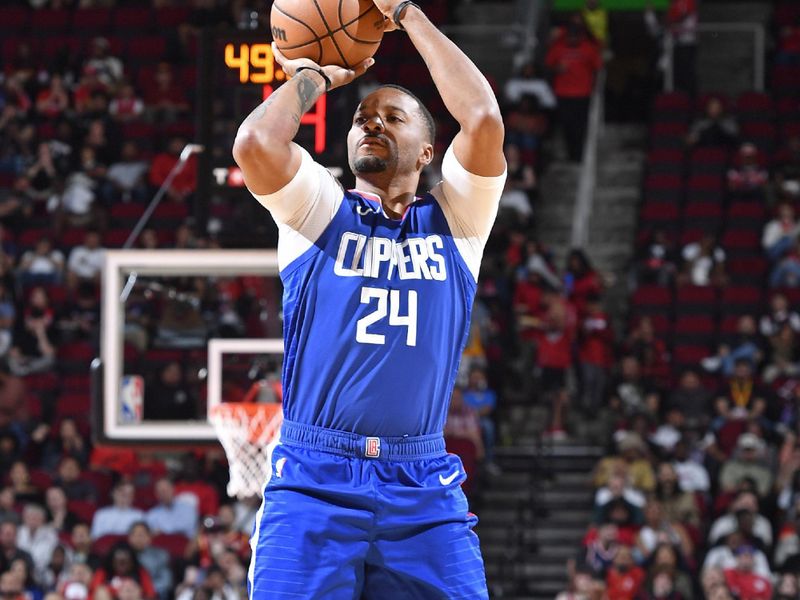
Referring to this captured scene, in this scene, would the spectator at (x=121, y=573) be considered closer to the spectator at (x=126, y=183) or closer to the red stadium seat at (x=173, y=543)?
the red stadium seat at (x=173, y=543)

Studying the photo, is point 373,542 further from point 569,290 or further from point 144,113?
point 144,113

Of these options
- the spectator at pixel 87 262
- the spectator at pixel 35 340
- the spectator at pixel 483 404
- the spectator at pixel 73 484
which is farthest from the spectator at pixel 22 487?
the spectator at pixel 483 404

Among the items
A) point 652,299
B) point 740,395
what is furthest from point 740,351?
point 652,299

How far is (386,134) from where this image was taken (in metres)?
4.64

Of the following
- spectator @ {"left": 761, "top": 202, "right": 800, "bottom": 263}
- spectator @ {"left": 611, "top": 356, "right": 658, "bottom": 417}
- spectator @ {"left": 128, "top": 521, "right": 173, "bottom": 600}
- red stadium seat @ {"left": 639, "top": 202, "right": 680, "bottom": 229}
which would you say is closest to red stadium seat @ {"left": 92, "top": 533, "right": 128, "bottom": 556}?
spectator @ {"left": 128, "top": 521, "right": 173, "bottom": 600}

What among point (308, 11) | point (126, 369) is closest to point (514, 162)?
point (126, 369)

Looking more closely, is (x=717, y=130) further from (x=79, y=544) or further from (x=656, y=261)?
(x=79, y=544)

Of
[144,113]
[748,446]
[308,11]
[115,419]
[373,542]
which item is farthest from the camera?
[144,113]

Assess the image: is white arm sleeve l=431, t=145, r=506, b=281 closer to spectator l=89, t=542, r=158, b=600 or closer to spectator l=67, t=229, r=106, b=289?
spectator l=89, t=542, r=158, b=600

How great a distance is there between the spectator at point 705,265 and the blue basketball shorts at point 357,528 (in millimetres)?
11134

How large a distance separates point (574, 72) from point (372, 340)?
527 inches

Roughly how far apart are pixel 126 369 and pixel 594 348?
253 inches

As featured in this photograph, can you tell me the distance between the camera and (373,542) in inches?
170

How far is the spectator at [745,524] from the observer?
1220cm
